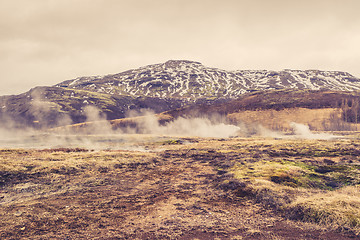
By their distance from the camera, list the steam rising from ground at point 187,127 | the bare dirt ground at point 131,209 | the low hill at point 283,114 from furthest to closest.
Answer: the steam rising from ground at point 187,127, the low hill at point 283,114, the bare dirt ground at point 131,209

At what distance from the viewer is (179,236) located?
10344 mm

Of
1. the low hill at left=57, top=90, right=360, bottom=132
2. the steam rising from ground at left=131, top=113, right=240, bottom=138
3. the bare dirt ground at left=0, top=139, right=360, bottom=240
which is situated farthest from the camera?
the steam rising from ground at left=131, top=113, right=240, bottom=138

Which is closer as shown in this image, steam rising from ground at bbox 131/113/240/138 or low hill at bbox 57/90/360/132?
low hill at bbox 57/90/360/132

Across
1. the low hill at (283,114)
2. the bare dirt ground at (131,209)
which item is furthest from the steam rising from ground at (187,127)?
the bare dirt ground at (131,209)

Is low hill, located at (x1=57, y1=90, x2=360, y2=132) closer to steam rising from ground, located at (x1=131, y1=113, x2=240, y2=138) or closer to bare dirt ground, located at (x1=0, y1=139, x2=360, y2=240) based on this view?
steam rising from ground, located at (x1=131, y1=113, x2=240, y2=138)

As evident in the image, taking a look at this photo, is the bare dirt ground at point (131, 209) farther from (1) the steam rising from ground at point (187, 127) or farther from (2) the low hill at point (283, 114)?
(2) the low hill at point (283, 114)

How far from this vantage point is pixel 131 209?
14.0m

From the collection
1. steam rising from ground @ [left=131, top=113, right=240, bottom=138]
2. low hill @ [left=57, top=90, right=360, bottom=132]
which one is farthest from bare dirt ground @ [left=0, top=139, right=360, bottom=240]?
low hill @ [left=57, top=90, right=360, bottom=132]

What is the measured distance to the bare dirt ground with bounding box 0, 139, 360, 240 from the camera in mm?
10625

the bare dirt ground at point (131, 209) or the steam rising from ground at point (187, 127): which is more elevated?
the bare dirt ground at point (131, 209)

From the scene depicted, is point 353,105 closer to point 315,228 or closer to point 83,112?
point 315,228

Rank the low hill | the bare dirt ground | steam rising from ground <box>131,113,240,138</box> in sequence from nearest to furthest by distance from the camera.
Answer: the bare dirt ground
the low hill
steam rising from ground <box>131,113,240,138</box>

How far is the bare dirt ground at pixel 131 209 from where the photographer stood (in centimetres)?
1062

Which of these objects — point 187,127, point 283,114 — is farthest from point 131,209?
point 283,114
